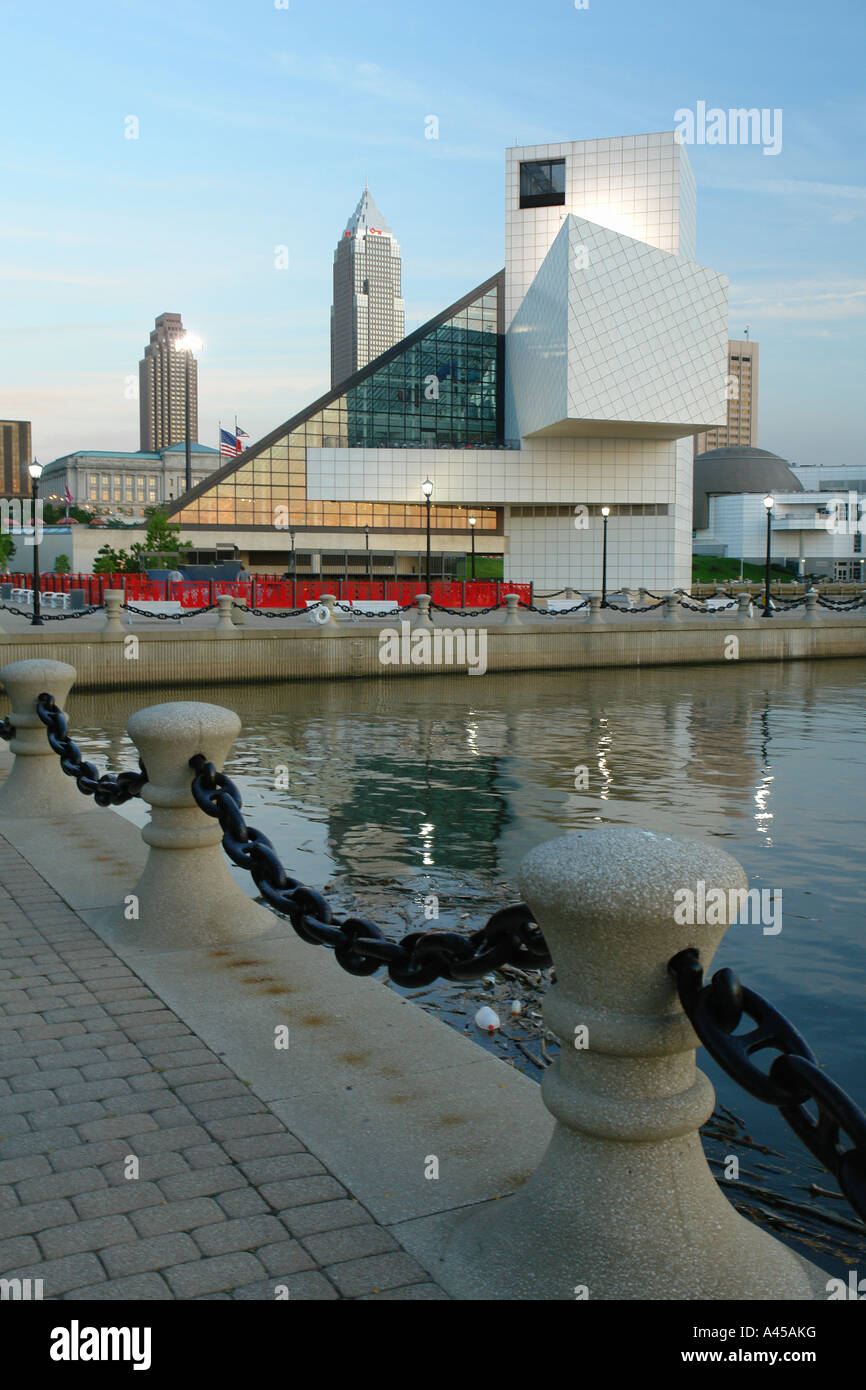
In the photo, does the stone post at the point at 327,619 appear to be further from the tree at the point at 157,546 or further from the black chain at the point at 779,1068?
the tree at the point at 157,546

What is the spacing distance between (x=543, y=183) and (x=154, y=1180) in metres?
82.4

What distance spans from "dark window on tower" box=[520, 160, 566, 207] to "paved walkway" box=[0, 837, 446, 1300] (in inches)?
3167

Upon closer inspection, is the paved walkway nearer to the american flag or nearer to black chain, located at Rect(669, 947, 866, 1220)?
black chain, located at Rect(669, 947, 866, 1220)

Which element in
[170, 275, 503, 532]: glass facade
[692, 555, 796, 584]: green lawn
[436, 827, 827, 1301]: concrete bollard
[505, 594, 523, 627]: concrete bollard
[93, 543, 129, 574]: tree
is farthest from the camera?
[692, 555, 796, 584]: green lawn

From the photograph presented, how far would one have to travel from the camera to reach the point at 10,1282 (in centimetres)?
291

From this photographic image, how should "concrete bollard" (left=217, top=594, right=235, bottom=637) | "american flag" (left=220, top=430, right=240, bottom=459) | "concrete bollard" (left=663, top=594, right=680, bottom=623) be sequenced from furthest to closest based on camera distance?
"american flag" (left=220, top=430, right=240, bottom=459), "concrete bollard" (left=663, top=594, right=680, bottom=623), "concrete bollard" (left=217, top=594, right=235, bottom=637)

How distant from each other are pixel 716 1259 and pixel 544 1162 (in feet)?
1.57

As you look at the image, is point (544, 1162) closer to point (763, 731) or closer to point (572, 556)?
point (763, 731)

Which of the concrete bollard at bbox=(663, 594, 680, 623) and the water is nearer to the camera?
the water

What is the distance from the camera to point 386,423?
8219 centimetres

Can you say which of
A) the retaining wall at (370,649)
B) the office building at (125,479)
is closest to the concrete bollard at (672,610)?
the retaining wall at (370,649)

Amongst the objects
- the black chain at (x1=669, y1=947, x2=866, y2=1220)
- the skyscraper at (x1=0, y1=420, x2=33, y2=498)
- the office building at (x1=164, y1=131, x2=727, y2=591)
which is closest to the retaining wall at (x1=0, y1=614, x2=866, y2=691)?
the black chain at (x1=669, y1=947, x2=866, y2=1220)

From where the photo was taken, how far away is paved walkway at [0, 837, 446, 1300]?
2969mm

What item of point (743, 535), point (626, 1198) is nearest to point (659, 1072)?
point (626, 1198)
